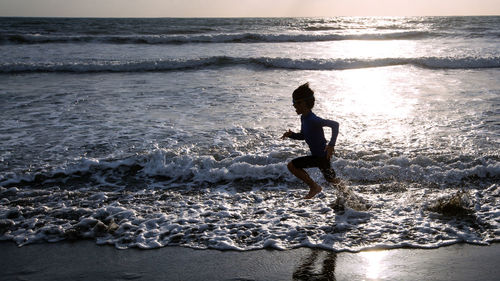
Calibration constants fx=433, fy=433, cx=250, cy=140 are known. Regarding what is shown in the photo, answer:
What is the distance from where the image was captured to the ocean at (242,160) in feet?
14.1

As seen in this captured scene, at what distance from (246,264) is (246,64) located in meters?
13.5

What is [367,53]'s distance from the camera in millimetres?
19359

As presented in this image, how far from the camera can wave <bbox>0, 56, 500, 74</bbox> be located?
1566 cm

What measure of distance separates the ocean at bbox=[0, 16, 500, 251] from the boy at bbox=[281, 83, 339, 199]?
0.46m

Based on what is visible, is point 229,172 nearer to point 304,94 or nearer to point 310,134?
point 310,134

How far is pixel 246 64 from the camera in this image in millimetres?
16531

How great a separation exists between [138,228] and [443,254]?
2884 millimetres

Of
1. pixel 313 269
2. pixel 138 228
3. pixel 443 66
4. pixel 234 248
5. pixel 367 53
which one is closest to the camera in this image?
pixel 313 269

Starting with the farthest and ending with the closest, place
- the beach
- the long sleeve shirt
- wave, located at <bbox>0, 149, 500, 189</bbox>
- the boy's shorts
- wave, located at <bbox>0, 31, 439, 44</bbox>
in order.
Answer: wave, located at <bbox>0, 31, 439, 44</bbox> → wave, located at <bbox>0, 149, 500, 189</bbox> → the boy's shorts → the long sleeve shirt → the beach

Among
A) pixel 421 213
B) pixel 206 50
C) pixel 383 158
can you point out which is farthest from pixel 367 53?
pixel 421 213

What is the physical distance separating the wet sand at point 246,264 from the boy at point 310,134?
3.32ft

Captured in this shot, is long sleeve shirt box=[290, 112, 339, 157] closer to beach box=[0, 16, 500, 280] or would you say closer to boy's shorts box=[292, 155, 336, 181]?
boy's shorts box=[292, 155, 336, 181]

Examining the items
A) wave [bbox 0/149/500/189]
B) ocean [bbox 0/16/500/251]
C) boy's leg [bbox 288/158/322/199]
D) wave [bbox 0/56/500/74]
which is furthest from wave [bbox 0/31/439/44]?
boy's leg [bbox 288/158/322/199]

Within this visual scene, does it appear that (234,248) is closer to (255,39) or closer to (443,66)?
(443,66)
